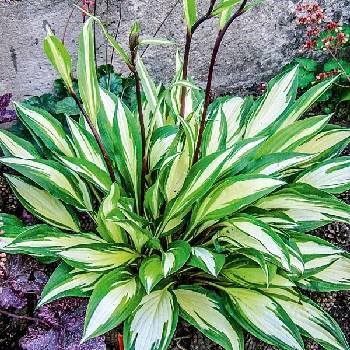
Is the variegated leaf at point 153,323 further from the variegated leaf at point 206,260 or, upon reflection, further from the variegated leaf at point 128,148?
the variegated leaf at point 128,148

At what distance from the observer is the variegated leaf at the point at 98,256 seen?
1.80m

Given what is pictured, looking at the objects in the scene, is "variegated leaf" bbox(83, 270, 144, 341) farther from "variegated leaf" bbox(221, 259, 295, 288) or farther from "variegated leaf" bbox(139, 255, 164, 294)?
"variegated leaf" bbox(221, 259, 295, 288)

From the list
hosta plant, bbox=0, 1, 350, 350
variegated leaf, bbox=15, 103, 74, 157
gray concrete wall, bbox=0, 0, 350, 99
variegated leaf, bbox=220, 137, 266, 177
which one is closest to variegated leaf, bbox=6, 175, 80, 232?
hosta plant, bbox=0, 1, 350, 350

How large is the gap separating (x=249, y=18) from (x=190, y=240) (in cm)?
106

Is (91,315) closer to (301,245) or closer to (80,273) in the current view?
(80,273)

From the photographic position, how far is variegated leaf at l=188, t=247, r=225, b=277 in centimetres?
175

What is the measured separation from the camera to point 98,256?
1.86 metres

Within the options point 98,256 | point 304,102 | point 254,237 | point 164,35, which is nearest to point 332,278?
point 254,237

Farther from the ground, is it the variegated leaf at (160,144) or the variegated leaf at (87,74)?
the variegated leaf at (87,74)

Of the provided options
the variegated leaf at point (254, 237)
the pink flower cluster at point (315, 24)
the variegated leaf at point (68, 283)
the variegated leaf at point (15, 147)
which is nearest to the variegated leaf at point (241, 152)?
the variegated leaf at point (254, 237)

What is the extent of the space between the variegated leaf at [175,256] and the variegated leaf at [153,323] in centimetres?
16

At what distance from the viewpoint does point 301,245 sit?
1.95 meters

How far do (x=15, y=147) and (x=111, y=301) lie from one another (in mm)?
615

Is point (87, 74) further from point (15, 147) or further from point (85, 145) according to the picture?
point (15, 147)
